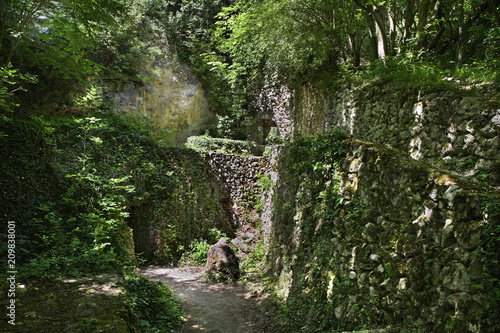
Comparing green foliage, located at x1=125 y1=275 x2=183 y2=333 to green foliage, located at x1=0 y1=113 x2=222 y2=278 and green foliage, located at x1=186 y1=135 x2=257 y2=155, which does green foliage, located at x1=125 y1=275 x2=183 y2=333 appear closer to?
green foliage, located at x1=0 y1=113 x2=222 y2=278

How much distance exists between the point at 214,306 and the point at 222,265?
1.79 m

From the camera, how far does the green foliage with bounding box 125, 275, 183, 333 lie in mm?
4616

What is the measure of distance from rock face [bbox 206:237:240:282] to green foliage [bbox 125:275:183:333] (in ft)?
6.43

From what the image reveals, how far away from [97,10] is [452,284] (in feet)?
26.9

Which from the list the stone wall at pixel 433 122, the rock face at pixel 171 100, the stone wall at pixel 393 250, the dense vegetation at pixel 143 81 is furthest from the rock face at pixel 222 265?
the rock face at pixel 171 100

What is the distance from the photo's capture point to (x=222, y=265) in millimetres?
8242

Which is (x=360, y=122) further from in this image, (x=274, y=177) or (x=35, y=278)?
(x=35, y=278)

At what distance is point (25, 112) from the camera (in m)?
8.99

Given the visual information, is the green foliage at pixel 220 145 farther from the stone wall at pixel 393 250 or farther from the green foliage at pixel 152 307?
the stone wall at pixel 393 250

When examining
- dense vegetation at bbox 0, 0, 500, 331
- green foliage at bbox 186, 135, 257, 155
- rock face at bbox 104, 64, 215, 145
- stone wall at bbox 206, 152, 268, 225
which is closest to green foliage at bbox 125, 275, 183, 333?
dense vegetation at bbox 0, 0, 500, 331

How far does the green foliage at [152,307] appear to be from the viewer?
462 centimetres

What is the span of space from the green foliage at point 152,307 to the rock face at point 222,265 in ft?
6.43

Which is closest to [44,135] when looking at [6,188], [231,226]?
[6,188]

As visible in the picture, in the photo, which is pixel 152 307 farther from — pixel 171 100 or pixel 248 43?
pixel 171 100
